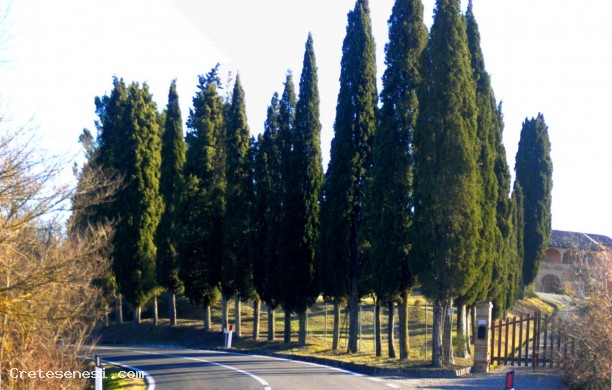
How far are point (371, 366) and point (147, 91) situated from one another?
1111 inches

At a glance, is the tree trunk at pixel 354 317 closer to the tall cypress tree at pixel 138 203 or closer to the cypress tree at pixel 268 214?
the cypress tree at pixel 268 214

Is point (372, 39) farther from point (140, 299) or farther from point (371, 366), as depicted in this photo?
point (140, 299)

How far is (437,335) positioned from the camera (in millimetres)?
21922

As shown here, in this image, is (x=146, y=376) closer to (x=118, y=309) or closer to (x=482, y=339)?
(x=482, y=339)

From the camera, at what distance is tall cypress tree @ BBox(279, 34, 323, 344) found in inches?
1215

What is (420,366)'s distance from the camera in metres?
22.1

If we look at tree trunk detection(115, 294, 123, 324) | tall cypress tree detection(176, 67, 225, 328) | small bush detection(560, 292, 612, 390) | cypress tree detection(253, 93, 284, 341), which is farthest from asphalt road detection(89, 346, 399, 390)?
tree trunk detection(115, 294, 123, 324)

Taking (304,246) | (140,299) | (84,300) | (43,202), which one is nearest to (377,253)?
(304,246)

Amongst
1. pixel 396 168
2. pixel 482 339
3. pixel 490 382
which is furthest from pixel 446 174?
pixel 490 382

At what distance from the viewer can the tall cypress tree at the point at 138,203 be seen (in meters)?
39.8

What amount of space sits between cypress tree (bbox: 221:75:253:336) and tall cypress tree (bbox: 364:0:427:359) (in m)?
9.96

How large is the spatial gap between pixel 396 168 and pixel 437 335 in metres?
6.21

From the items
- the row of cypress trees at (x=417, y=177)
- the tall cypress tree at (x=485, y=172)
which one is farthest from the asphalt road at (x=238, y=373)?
the tall cypress tree at (x=485, y=172)

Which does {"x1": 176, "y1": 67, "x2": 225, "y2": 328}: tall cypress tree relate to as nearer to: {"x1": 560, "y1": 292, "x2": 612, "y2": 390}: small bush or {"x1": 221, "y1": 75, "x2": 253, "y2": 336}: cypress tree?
{"x1": 221, "y1": 75, "x2": 253, "y2": 336}: cypress tree
